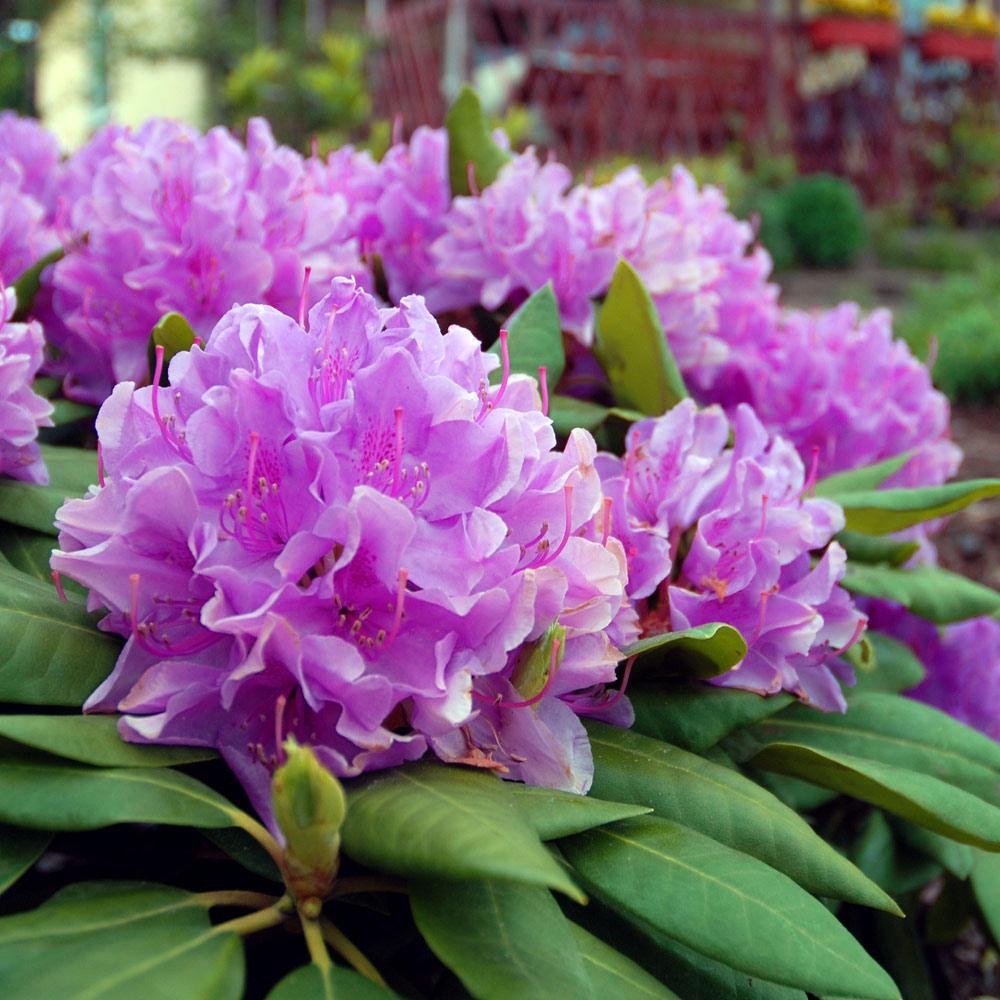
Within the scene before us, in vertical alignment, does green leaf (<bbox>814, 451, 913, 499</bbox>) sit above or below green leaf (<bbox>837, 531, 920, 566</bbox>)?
above

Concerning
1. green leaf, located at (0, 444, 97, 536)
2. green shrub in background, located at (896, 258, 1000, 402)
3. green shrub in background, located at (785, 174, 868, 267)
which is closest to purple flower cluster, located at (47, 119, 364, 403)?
green leaf, located at (0, 444, 97, 536)

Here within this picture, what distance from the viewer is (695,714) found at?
38.1 inches

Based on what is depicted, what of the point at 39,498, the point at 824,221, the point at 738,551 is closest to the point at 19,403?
the point at 39,498

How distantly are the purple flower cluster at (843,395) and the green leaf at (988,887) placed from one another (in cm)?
44

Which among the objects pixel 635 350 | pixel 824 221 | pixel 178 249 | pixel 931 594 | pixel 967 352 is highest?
pixel 178 249

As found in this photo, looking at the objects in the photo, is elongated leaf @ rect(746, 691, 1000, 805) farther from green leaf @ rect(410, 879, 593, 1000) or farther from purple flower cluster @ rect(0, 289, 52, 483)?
purple flower cluster @ rect(0, 289, 52, 483)

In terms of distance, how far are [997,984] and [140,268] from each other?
1630 millimetres

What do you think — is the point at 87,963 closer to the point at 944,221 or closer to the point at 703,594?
the point at 703,594

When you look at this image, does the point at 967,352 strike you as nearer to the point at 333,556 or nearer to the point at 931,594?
the point at 931,594

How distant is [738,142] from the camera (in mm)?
10359

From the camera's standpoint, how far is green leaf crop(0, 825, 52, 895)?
2.36 ft

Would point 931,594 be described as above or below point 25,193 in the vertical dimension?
below

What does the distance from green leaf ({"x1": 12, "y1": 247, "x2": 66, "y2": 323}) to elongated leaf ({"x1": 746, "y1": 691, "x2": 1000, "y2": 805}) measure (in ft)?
2.72

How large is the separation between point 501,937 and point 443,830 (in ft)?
0.28
